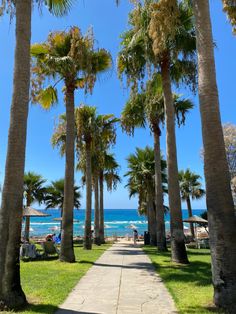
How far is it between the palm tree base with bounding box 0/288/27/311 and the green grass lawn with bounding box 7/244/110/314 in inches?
7.1

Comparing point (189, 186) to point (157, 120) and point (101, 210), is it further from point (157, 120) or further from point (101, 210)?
point (157, 120)

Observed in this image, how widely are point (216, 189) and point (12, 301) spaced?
13.8 ft

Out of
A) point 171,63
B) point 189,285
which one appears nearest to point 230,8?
point 171,63

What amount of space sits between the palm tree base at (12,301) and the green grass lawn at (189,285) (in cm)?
292

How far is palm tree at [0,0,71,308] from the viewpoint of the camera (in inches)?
252

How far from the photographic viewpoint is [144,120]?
68.6 feet

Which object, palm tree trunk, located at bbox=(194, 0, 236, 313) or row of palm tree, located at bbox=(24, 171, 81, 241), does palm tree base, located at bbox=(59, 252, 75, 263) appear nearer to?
palm tree trunk, located at bbox=(194, 0, 236, 313)

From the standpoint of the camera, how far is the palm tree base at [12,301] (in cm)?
624

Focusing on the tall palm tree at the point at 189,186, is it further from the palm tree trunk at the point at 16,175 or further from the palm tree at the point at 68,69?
the palm tree trunk at the point at 16,175

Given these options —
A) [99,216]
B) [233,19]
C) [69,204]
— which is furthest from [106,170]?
[233,19]

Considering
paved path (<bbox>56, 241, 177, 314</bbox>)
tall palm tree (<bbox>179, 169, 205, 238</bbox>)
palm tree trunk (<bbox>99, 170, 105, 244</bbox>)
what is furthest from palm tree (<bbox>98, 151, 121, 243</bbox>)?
paved path (<bbox>56, 241, 177, 314</bbox>)

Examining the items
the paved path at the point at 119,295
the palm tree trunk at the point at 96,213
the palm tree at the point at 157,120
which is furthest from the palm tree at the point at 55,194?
the paved path at the point at 119,295

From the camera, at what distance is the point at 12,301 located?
20.8 feet

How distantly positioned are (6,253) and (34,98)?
791cm
